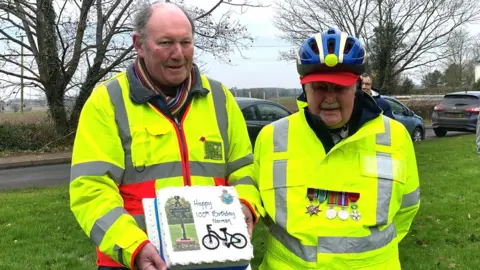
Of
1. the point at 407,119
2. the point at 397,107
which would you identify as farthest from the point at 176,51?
the point at 407,119

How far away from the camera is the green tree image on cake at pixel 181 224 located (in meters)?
1.92

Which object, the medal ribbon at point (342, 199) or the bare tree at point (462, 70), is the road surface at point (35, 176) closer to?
the medal ribbon at point (342, 199)

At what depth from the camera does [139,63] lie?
243 centimetres

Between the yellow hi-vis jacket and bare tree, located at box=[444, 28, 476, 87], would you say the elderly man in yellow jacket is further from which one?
bare tree, located at box=[444, 28, 476, 87]

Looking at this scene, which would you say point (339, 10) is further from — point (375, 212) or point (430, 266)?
point (375, 212)

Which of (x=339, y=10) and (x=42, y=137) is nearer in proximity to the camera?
(x=42, y=137)

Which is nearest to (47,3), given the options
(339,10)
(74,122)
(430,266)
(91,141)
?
(74,122)

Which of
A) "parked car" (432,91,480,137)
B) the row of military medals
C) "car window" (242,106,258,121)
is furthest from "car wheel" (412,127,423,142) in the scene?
the row of military medals

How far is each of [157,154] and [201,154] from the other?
20 centimetres

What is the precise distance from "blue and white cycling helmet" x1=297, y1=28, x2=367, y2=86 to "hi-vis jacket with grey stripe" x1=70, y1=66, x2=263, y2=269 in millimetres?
476

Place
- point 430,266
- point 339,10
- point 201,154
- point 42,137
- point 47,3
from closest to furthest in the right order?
point 201,154 < point 430,266 < point 47,3 < point 42,137 < point 339,10

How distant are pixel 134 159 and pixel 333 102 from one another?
2.94 feet

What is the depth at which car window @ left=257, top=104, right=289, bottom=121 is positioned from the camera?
12561 millimetres

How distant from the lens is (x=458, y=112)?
19.1m
